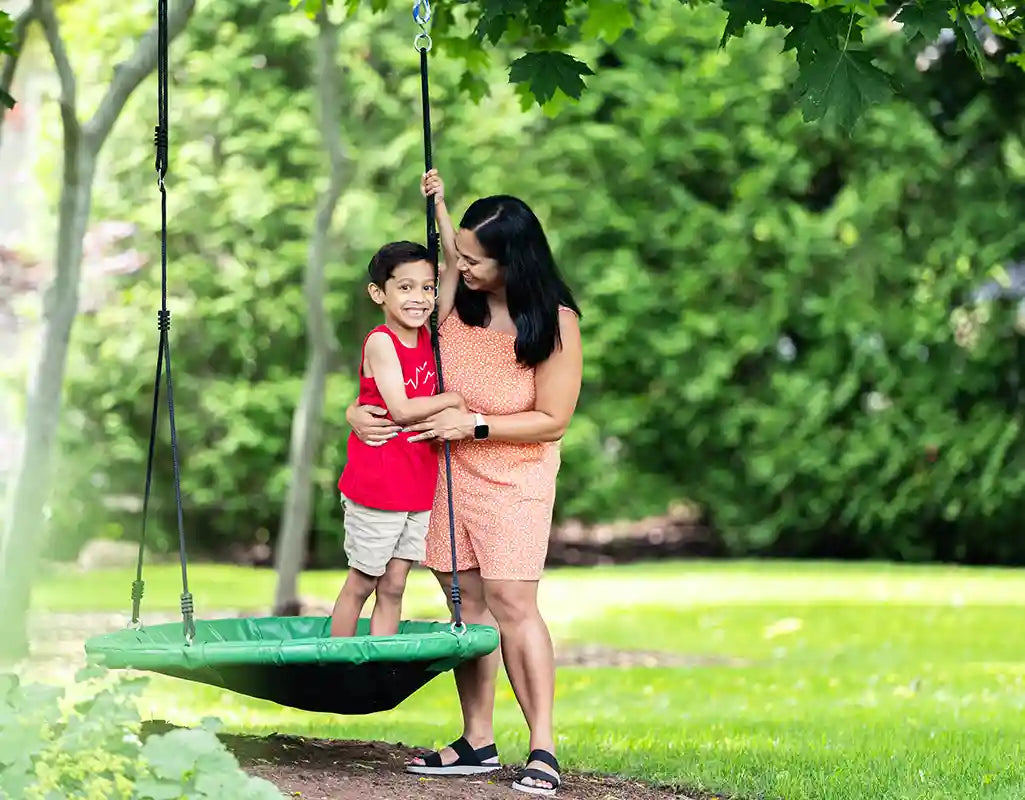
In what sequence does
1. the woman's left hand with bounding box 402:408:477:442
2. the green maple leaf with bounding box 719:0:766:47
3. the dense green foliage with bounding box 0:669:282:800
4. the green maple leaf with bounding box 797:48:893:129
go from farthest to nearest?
1. the woman's left hand with bounding box 402:408:477:442
2. the green maple leaf with bounding box 719:0:766:47
3. the green maple leaf with bounding box 797:48:893:129
4. the dense green foliage with bounding box 0:669:282:800

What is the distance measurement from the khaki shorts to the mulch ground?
527 millimetres

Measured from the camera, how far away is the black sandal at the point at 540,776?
13.4 ft

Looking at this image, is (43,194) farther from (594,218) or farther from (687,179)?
(687,179)

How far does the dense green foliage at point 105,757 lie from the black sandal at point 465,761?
4.05 feet

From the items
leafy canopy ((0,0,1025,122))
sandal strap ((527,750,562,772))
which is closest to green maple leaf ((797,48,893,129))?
leafy canopy ((0,0,1025,122))

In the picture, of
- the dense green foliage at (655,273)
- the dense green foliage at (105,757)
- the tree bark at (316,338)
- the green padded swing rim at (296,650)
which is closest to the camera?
the dense green foliage at (105,757)

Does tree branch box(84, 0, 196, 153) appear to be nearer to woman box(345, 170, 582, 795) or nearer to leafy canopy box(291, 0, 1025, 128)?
leafy canopy box(291, 0, 1025, 128)

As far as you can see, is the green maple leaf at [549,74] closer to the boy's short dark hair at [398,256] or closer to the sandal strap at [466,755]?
the boy's short dark hair at [398,256]

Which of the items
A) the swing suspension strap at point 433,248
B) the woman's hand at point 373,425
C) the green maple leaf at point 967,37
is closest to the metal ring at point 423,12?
the swing suspension strap at point 433,248

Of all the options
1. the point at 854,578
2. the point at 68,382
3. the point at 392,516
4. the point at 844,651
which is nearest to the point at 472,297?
the point at 392,516

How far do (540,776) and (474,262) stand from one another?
130 centimetres

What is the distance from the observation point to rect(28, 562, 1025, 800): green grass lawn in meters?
4.96

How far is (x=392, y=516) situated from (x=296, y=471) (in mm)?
6031


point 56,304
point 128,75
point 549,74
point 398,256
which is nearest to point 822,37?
point 549,74
